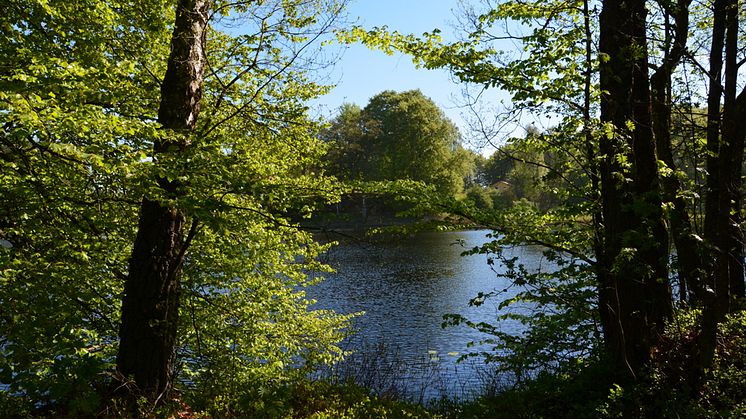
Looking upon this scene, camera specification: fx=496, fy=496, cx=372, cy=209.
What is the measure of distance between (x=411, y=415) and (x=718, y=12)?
18.6 feet

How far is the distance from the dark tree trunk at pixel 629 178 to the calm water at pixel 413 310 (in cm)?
268

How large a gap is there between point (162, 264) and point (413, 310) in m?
13.9

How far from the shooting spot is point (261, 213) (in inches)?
235

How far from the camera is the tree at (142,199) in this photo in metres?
4.86

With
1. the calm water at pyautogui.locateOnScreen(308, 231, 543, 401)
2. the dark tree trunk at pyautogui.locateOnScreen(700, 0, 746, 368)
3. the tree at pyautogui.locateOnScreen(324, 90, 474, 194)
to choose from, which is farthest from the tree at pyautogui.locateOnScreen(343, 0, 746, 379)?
the tree at pyautogui.locateOnScreen(324, 90, 474, 194)

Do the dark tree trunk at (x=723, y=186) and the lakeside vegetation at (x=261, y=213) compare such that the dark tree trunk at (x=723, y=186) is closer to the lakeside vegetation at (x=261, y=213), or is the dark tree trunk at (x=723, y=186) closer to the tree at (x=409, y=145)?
the lakeside vegetation at (x=261, y=213)

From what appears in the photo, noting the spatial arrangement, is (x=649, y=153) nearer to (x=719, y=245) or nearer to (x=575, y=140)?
(x=575, y=140)

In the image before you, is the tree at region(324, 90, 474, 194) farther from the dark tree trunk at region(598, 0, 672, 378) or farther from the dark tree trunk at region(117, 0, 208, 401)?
the dark tree trunk at region(117, 0, 208, 401)

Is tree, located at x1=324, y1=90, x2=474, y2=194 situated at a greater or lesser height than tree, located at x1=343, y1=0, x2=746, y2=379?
greater

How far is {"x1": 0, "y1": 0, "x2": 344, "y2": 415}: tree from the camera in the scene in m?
4.86

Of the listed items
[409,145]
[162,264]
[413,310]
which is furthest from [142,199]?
[409,145]

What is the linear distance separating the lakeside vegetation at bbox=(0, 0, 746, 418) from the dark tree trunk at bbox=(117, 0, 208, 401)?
0.02m

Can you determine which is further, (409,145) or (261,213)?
(409,145)

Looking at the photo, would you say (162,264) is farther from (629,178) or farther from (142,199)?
(629,178)
